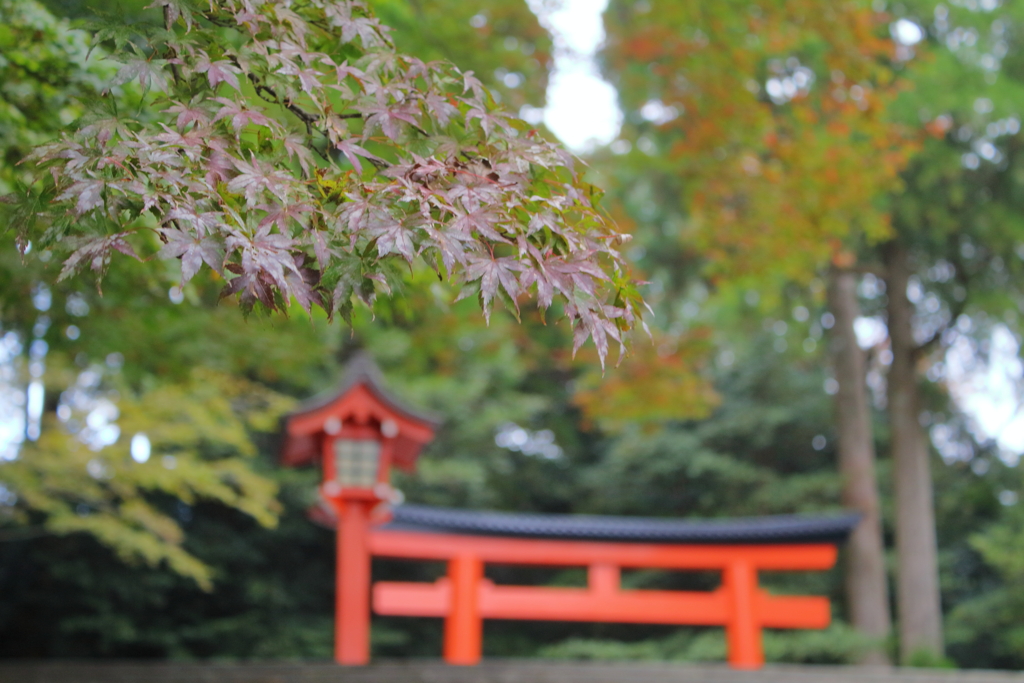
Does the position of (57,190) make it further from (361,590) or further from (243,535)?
(243,535)

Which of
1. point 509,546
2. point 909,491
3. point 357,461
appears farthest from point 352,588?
point 909,491

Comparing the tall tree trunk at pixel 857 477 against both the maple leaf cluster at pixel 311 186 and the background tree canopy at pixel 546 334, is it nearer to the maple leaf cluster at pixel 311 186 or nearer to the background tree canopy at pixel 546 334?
the background tree canopy at pixel 546 334

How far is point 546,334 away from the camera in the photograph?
13.2 metres

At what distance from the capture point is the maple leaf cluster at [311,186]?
5.56 feet

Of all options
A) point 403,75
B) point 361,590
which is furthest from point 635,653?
point 403,75

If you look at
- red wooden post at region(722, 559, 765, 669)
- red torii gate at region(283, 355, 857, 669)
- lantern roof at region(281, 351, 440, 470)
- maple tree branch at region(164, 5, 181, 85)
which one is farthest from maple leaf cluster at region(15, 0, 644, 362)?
red wooden post at region(722, 559, 765, 669)

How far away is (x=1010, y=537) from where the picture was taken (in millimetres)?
10492

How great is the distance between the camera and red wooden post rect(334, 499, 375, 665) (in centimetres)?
579

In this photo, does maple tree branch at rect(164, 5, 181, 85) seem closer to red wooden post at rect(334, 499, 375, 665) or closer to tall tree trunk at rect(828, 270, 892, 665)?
red wooden post at rect(334, 499, 375, 665)

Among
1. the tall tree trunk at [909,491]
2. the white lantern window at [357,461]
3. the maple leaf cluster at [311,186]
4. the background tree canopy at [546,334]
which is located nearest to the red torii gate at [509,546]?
the white lantern window at [357,461]

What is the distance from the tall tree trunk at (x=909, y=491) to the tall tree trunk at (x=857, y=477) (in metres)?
0.29

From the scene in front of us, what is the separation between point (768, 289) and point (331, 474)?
4755mm

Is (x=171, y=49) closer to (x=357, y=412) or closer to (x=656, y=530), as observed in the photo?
(x=357, y=412)

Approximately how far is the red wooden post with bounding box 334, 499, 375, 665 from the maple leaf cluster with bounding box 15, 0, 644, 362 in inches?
169
